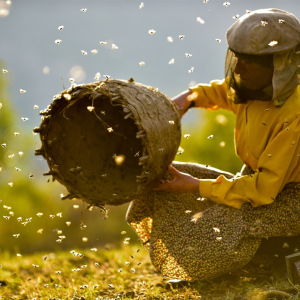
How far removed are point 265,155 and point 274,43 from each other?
841 millimetres

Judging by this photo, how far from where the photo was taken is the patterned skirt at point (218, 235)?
405cm

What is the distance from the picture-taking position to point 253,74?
3992 millimetres

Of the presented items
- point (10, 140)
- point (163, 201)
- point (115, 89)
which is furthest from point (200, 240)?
point (10, 140)

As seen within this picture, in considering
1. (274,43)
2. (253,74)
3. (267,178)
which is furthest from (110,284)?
(274,43)

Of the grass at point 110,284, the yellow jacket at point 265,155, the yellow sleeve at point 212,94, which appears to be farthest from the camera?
the yellow sleeve at point 212,94

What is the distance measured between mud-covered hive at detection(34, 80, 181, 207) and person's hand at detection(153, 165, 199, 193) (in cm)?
11

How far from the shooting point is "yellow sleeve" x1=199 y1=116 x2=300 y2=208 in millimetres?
3912

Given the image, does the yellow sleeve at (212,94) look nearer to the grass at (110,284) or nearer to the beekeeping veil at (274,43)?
the beekeeping veil at (274,43)

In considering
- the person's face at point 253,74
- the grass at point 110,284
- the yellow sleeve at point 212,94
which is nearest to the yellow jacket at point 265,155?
the person's face at point 253,74

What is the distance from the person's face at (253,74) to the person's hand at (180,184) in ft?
2.84

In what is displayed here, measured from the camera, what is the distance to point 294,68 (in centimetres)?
395

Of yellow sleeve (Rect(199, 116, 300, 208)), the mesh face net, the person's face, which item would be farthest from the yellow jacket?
the person's face

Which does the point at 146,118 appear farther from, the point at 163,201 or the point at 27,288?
the point at 27,288

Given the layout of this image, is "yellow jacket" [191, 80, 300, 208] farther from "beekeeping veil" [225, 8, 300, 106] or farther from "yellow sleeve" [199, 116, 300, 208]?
"beekeeping veil" [225, 8, 300, 106]
